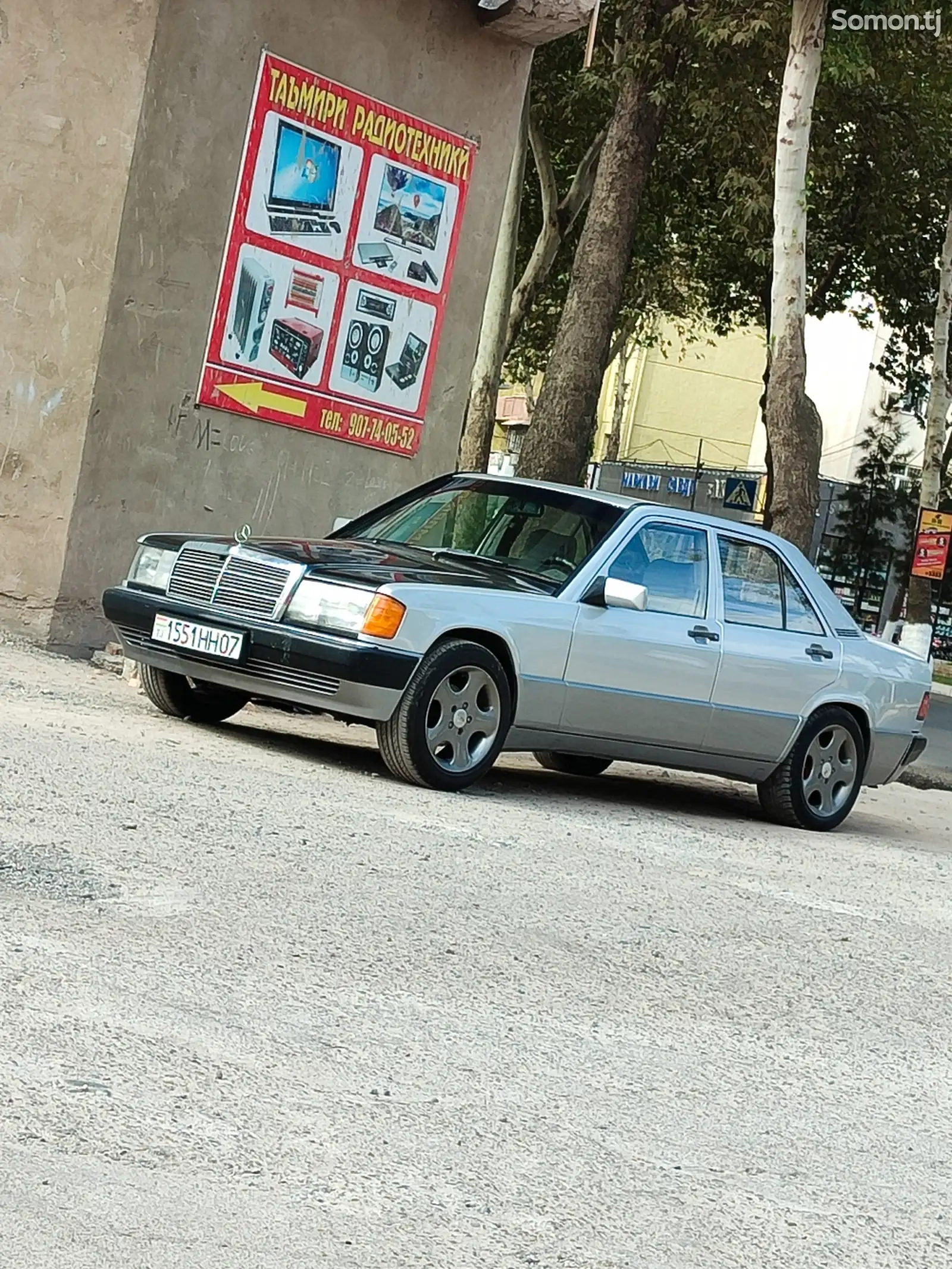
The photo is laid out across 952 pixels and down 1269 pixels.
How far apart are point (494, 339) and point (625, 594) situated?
1732cm

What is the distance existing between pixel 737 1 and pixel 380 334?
30.7ft

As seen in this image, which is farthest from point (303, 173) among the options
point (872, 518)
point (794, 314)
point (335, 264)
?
point (872, 518)

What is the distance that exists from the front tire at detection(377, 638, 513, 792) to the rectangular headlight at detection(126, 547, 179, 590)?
1.47 meters

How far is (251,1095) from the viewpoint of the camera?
13.8 feet

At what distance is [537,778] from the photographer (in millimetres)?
11117

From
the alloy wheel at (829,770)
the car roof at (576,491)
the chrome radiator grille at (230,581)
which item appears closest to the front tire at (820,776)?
the alloy wheel at (829,770)

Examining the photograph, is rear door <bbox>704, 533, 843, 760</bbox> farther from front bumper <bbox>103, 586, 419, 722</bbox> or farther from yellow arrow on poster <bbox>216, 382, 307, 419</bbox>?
yellow arrow on poster <bbox>216, 382, 307, 419</bbox>

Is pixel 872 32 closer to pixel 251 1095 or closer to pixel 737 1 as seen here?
pixel 737 1

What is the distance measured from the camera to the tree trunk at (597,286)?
67.4 feet

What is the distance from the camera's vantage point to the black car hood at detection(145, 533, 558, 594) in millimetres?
8984

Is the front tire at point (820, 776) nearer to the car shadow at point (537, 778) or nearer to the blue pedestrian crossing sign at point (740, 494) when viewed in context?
the car shadow at point (537, 778)

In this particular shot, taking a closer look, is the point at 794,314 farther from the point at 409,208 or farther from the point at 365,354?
the point at 365,354

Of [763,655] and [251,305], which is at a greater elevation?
[251,305]

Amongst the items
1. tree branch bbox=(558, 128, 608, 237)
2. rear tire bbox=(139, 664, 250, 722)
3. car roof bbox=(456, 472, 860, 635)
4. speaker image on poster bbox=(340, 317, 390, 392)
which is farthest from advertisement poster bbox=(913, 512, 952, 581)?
rear tire bbox=(139, 664, 250, 722)
